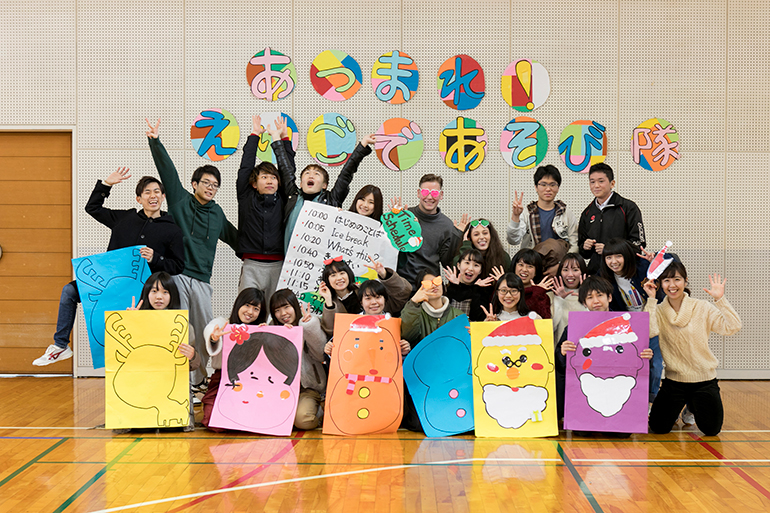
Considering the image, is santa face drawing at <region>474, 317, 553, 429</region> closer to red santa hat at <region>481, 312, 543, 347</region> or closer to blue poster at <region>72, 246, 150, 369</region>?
red santa hat at <region>481, 312, 543, 347</region>

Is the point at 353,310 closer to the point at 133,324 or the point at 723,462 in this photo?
the point at 133,324

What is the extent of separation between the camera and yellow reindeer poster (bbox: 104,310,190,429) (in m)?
3.82

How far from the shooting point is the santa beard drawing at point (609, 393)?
3779 mm

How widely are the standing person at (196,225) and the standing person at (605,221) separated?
2946mm

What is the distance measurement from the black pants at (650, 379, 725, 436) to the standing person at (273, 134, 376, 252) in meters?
2.76

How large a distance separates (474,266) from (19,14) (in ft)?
16.9

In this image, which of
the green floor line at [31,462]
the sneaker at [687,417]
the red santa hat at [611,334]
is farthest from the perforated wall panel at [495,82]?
the green floor line at [31,462]

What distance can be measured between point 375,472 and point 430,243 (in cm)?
199

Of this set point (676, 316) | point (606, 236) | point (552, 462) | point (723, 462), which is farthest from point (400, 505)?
point (606, 236)

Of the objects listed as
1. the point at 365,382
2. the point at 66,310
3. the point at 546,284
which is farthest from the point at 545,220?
the point at 66,310

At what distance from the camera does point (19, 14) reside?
5.82 meters

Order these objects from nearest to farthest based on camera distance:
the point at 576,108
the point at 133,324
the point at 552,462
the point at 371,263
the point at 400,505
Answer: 1. the point at 400,505
2. the point at 552,462
3. the point at 133,324
4. the point at 371,263
5. the point at 576,108

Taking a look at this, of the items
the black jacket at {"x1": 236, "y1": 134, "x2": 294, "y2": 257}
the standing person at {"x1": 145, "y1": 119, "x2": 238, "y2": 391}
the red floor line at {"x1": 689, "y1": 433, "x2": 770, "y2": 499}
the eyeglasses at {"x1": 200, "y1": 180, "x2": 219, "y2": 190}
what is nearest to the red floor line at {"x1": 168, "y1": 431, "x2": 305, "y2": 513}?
the standing person at {"x1": 145, "y1": 119, "x2": 238, "y2": 391}

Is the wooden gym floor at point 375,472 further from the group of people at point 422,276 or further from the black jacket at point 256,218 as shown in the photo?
the black jacket at point 256,218
